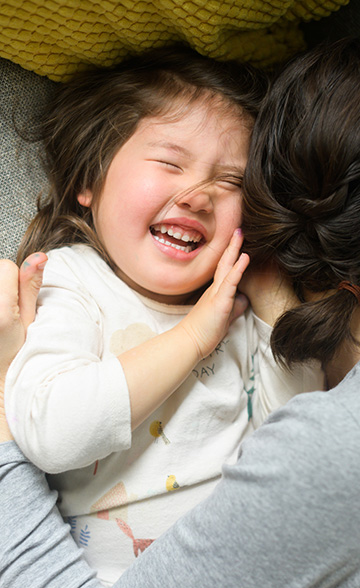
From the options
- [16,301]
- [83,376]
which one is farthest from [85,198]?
[83,376]

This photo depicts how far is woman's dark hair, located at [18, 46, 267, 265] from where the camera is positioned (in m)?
0.98

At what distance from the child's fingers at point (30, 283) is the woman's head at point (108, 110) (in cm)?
17

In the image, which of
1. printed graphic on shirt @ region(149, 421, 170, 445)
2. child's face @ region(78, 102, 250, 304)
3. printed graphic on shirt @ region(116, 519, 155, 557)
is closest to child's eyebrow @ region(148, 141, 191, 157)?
child's face @ region(78, 102, 250, 304)

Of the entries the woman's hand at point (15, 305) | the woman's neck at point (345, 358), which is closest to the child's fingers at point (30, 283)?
the woman's hand at point (15, 305)

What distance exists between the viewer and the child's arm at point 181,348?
2.78ft

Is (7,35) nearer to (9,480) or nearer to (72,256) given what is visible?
(72,256)

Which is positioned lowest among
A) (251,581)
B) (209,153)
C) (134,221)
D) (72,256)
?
(251,581)

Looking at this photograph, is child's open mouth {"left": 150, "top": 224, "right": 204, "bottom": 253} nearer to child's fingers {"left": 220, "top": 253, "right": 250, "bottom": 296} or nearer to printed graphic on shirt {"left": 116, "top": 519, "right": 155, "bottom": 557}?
child's fingers {"left": 220, "top": 253, "right": 250, "bottom": 296}

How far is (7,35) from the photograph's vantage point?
896 millimetres

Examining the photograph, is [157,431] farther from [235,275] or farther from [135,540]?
[235,275]

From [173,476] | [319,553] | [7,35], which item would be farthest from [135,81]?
[319,553]

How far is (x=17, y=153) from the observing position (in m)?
1.03

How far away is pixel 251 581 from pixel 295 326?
15.9 inches

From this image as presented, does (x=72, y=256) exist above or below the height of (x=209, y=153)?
below
